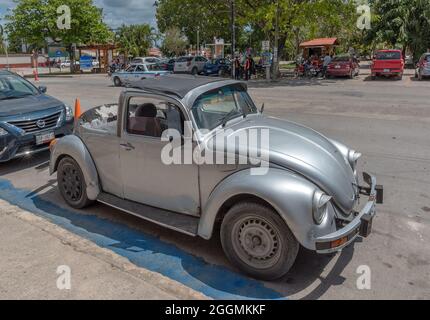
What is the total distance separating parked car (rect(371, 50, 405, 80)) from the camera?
928 inches

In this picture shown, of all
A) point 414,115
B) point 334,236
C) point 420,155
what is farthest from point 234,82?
point 414,115

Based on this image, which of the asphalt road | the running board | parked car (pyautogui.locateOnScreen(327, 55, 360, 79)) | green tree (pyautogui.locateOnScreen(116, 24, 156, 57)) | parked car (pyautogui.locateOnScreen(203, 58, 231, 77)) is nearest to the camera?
the asphalt road

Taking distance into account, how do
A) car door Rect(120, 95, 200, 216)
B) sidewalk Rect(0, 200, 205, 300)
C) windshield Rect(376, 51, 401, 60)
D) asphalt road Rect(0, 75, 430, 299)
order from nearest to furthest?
sidewalk Rect(0, 200, 205, 300) < asphalt road Rect(0, 75, 430, 299) < car door Rect(120, 95, 200, 216) < windshield Rect(376, 51, 401, 60)

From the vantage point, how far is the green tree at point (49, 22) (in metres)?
37.2

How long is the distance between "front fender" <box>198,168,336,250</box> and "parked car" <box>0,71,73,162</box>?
4543 millimetres

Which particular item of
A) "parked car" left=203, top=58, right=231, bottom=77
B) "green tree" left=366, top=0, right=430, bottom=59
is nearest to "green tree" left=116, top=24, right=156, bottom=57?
"parked car" left=203, top=58, right=231, bottom=77

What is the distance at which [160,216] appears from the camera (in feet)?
13.4

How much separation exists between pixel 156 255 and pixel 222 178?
1.09 meters

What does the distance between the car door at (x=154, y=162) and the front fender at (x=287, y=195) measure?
0.47 m

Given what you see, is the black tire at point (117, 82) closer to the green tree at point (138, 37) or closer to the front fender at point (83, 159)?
the front fender at point (83, 159)

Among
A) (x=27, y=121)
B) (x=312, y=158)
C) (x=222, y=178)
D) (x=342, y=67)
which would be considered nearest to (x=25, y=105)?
(x=27, y=121)

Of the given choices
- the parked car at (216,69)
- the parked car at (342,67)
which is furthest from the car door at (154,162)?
the parked car at (216,69)

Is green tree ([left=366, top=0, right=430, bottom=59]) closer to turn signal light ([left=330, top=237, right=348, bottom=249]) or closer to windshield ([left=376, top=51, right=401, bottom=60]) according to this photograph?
windshield ([left=376, top=51, right=401, bottom=60])

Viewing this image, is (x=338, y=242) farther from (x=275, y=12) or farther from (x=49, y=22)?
(x=49, y=22)
